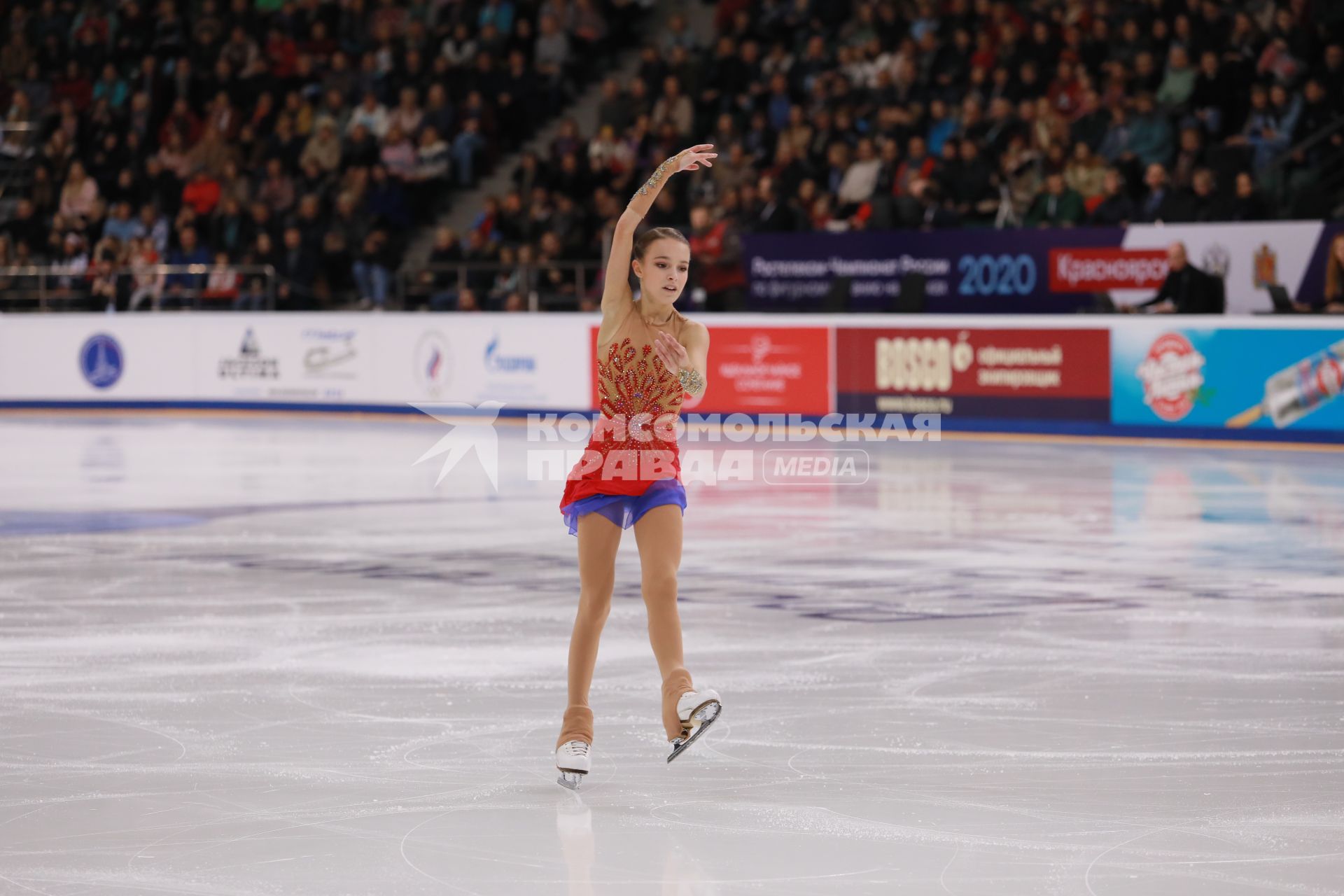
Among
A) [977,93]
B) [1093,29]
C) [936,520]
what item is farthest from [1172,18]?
[936,520]

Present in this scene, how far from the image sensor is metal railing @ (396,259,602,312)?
21.1 m

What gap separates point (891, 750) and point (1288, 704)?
159 cm

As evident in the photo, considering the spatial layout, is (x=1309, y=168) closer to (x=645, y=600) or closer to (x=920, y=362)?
(x=920, y=362)

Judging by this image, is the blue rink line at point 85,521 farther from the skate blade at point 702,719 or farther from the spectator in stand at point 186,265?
the spectator in stand at point 186,265

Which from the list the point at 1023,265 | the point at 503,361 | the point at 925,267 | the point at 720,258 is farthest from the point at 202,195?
the point at 1023,265

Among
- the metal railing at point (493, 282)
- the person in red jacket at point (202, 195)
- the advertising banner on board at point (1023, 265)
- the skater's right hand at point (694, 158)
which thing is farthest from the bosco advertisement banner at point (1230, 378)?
the person in red jacket at point (202, 195)

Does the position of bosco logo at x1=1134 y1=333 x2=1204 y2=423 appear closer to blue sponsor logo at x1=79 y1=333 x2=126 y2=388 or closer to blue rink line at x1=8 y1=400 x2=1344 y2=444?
blue rink line at x1=8 y1=400 x2=1344 y2=444

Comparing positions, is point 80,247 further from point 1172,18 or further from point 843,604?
point 843,604

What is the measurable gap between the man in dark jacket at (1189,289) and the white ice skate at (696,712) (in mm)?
12787

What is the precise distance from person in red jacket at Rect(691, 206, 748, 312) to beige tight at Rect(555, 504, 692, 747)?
48.0ft

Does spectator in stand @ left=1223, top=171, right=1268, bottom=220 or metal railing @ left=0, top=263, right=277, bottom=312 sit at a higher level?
spectator in stand @ left=1223, top=171, right=1268, bottom=220

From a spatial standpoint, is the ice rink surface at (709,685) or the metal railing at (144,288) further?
the metal railing at (144,288)

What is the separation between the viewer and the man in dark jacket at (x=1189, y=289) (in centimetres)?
1706

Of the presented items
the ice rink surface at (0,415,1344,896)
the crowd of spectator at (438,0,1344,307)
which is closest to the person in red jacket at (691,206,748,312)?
the crowd of spectator at (438,0,1344,307)
